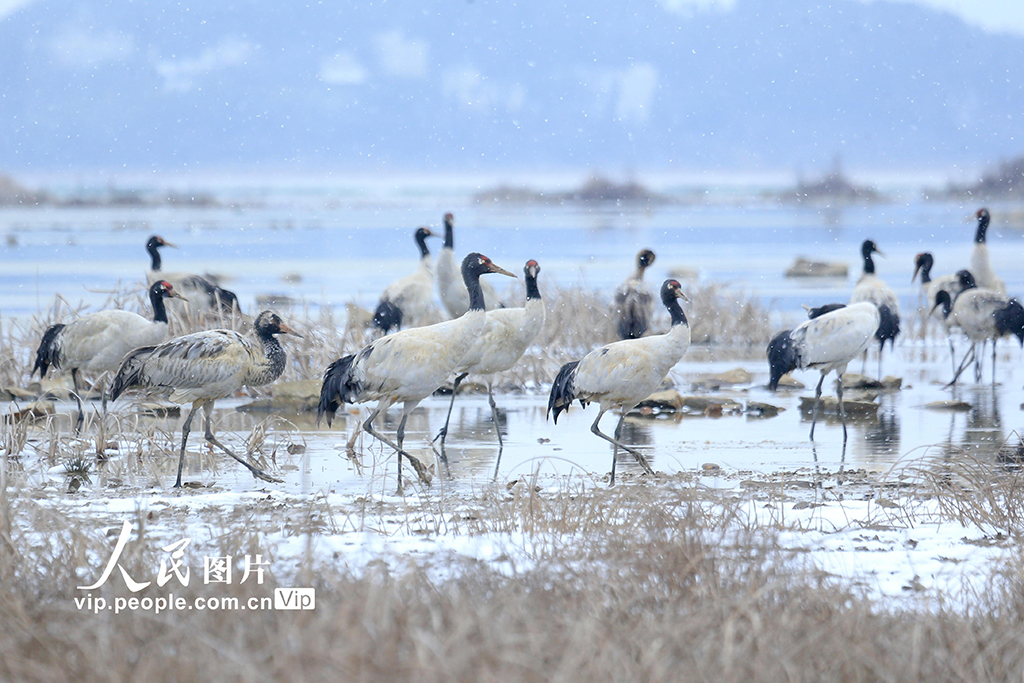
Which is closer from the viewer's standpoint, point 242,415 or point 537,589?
point 537,589

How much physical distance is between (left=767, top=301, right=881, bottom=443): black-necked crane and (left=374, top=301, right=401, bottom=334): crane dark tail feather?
460cm

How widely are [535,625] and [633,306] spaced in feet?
32.2

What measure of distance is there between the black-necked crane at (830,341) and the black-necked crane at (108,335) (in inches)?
189

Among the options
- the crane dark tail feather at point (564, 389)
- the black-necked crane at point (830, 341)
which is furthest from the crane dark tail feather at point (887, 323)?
the crane dark tail feather at point (564, 389)

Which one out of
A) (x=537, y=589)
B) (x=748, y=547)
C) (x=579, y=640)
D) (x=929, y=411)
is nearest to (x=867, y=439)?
(x=929, y=411)

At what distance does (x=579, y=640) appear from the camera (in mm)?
3457

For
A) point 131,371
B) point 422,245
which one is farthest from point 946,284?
point 131,371

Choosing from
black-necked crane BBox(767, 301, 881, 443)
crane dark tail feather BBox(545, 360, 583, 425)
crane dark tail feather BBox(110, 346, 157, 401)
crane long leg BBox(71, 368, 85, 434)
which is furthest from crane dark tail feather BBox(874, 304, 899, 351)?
crane long leg BBox(71, 368, 85, 434)

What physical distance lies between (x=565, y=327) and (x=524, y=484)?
7.83 m

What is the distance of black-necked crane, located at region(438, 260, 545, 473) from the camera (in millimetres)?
8453

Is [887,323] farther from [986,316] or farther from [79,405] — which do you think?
[79,405]

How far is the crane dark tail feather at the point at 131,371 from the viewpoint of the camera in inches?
298

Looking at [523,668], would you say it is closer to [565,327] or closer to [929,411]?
[929,411]

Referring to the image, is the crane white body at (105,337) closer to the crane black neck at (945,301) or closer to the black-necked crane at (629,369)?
the black-necked crane at (629,369)
